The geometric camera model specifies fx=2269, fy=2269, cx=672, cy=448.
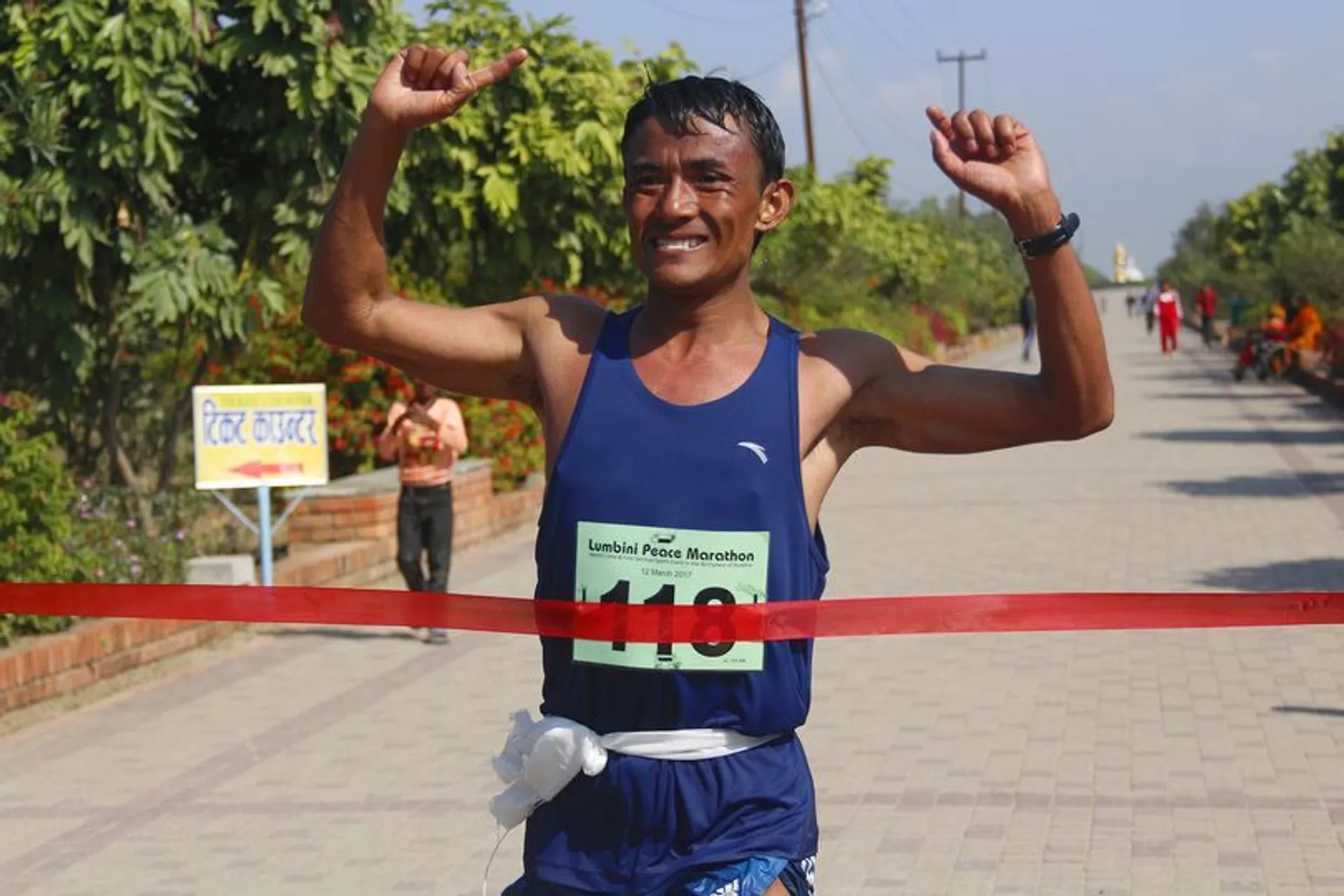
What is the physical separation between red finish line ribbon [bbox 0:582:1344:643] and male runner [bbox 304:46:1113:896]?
1.49 ft

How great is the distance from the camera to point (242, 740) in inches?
351

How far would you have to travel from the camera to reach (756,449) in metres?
3.38

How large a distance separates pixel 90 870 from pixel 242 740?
2.00 m

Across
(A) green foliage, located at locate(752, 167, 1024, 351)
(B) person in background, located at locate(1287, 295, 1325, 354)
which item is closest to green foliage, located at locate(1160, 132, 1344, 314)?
(B) person in background, located at locate(1287, 295, 1325, 354)

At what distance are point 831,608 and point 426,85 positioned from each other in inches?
45.0

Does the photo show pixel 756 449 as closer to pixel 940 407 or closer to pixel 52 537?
pixel 940 407

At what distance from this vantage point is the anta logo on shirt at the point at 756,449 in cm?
338

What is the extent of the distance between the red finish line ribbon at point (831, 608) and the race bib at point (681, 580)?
1.55ft

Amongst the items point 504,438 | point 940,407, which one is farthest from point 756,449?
point 504,438

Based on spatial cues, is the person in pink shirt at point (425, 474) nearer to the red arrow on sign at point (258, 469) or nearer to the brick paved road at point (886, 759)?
the brick paved road at point (886, 759)

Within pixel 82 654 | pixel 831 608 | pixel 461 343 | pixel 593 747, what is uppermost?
pixel 461 343

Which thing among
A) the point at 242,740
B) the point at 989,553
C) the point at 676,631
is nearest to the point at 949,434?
the point at 676,631

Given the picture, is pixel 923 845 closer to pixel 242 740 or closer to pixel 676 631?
pixel 242 740

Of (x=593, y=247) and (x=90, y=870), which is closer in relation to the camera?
(x=90, y=870)
